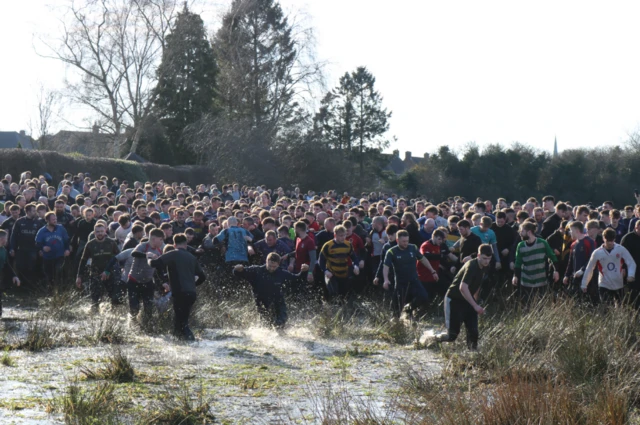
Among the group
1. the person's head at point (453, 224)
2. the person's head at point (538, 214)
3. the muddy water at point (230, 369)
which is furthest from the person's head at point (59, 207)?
the person's head at point (538, 214)

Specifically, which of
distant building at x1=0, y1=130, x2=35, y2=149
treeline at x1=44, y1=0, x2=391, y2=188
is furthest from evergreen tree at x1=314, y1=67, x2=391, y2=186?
distant building at x1=0, y1=130, x2=35, y2=149

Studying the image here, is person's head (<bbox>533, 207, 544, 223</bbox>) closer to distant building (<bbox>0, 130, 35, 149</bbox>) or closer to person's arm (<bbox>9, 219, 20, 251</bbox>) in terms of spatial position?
person's arm (<bbox>9, 219, 20, 251</bbox>)

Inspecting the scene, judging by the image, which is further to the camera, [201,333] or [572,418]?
[201,333]

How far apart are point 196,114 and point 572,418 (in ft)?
151

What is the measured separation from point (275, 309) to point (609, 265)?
501 cm

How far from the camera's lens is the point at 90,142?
51.0 m

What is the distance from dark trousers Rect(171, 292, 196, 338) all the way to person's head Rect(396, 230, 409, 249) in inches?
129

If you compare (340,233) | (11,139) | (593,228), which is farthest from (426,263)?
(11,139)

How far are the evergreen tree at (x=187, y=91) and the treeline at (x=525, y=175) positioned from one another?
14190mm

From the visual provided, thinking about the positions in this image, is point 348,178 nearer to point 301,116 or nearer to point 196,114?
point 301,116

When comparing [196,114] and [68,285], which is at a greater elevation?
[196,114]

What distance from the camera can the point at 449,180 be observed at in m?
52.5

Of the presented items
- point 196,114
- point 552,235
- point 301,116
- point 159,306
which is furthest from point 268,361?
point 196,114

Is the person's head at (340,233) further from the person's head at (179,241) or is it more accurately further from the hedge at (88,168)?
the hedge at (88,168)
